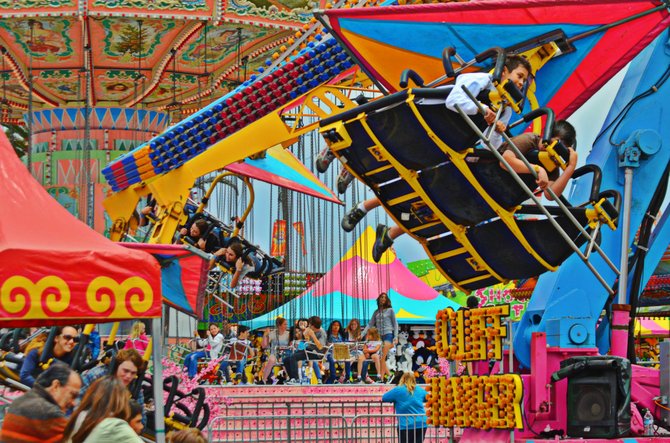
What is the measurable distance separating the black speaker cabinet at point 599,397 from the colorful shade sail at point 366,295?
1865 centimetres

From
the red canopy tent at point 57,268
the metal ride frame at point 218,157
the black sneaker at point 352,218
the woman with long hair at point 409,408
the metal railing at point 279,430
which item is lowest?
the metal railing at point 279,430

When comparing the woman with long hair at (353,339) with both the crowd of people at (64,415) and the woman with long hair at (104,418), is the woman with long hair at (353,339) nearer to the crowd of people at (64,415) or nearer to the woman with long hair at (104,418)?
the crowd of people at (64,415)

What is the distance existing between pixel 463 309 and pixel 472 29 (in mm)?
2502

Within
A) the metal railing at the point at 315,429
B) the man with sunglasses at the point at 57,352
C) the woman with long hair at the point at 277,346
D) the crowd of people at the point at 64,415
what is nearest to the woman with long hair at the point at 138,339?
the metal railing at the point at 315,429

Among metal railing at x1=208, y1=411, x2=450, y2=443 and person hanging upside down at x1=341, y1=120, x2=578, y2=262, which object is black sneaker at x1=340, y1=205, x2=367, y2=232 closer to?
person hanging upside down at x1=341, y1=120, x2=578, y2=262

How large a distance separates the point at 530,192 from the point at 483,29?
79.3 inches

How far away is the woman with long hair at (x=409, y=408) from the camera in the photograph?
13258mm

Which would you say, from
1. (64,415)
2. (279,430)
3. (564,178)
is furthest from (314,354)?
(64,415)

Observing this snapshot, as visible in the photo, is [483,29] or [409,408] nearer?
[483,29]

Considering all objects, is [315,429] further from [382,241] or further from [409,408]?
[382,241]

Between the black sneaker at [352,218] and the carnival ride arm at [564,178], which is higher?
the carnival ride arm at [564,178]

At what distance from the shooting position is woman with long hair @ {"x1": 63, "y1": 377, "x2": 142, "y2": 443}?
5887 millimetres

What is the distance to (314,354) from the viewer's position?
64.0 ft

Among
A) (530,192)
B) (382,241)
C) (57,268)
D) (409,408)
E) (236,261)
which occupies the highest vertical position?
(236,261)
